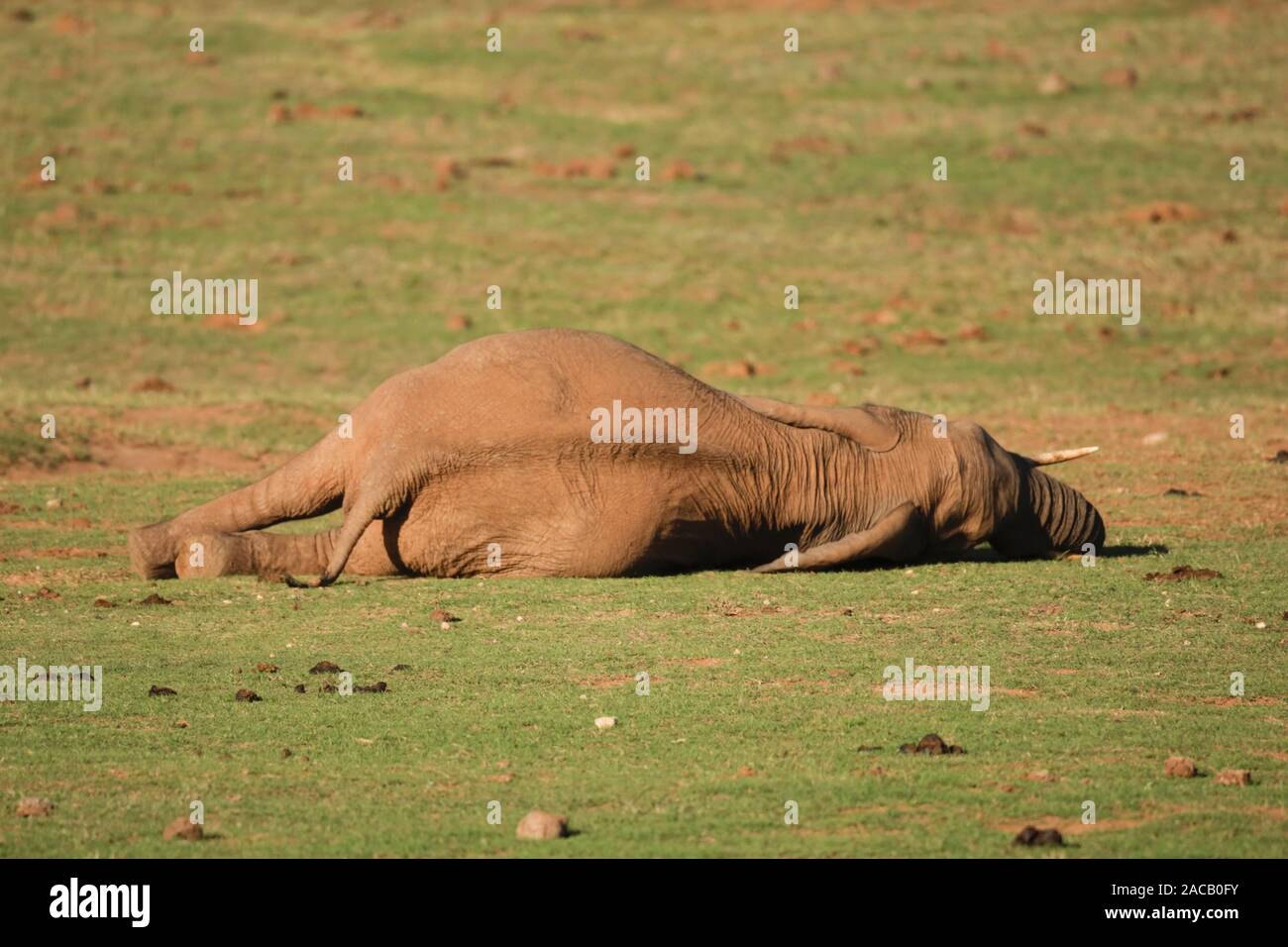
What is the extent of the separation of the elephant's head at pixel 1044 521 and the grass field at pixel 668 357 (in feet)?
2.09

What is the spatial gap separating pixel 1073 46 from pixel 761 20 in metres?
7.10

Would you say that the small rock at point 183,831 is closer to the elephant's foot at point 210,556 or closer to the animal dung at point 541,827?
the animal dung at point 541,827

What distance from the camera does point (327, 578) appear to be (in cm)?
1159

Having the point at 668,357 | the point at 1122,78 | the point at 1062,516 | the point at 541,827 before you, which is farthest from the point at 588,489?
the point at 1122,78

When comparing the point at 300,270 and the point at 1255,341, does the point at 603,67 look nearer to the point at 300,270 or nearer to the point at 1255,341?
the point at 300,270

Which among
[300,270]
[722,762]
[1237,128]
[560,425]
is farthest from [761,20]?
[722,762]

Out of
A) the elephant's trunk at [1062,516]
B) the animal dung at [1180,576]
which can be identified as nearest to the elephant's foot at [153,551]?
the elephant's trunk at [1062,516]

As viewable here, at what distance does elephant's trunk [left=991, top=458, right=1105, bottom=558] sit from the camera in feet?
41.6

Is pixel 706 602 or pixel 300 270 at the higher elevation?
pixel 300 270

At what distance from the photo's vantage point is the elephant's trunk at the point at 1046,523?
12.7 metres
